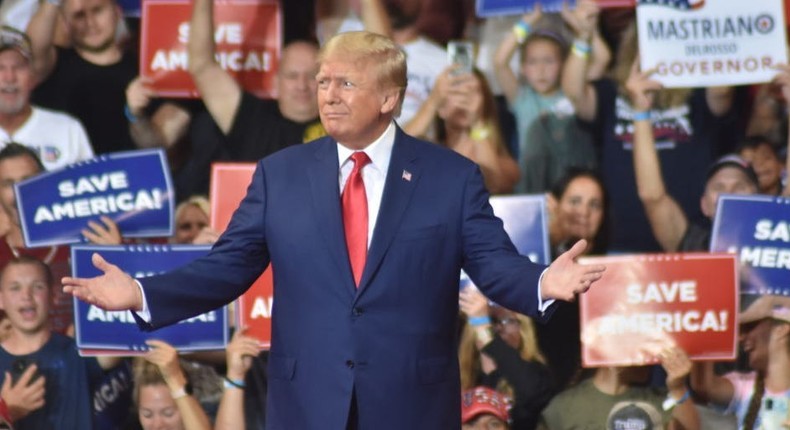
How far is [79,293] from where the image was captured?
10.9ft

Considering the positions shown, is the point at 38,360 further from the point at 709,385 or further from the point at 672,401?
the point at 709,385

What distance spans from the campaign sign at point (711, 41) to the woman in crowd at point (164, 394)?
2232 millimetres

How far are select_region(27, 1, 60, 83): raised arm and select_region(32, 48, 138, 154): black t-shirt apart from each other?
0.04m

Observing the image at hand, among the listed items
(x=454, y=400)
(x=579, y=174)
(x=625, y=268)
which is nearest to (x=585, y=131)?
(x=579, y=174)

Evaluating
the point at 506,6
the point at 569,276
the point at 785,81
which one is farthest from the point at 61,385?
the point at 785,81

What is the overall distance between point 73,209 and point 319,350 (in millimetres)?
2475

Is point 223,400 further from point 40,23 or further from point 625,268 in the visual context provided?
point 40,23

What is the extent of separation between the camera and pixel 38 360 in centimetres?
550

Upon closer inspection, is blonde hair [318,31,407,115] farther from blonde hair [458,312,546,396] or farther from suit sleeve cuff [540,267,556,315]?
blonde hair [458,312,546,396]

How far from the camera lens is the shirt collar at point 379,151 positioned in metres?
3.48

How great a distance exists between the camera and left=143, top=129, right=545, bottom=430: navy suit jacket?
11.1ft

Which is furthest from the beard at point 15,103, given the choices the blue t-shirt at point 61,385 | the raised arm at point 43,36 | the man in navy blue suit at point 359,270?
the man in navy blue suit at point 359,270

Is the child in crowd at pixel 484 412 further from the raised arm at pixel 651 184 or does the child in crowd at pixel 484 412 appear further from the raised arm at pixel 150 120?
the raised arm at pixel 150 120

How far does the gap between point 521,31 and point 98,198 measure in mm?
2069
